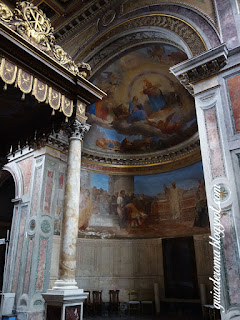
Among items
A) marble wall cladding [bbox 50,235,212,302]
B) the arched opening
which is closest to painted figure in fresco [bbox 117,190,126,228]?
marble wall cladding [bbox 50,235,212,302]

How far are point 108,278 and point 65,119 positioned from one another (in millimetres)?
8967

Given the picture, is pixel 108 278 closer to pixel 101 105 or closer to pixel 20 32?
pixel 101 105

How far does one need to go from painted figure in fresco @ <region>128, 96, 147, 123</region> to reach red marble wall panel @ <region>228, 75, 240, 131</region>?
24.0 feet

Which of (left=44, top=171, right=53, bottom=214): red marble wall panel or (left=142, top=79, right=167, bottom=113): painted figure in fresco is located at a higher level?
(left=142, top=79, right=167, bottom=113): painted figure in fresco

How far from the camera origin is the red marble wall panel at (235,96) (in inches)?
258

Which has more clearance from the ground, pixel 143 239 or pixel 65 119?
pixel 65 119

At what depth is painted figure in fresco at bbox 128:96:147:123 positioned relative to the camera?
14008mm

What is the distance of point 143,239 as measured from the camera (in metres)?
13.5

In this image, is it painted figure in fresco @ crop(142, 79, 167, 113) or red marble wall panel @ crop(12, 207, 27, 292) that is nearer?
red marble wall panel @ crop(12, 207, 27, 292)

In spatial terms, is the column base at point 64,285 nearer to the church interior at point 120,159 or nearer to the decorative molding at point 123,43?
the church interior at point 120,159

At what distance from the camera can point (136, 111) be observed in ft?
46.5

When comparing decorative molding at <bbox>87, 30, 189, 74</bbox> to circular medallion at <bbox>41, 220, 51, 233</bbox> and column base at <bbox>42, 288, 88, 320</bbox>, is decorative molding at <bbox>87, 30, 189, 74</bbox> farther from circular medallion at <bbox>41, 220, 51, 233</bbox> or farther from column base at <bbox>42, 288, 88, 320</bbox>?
column base at <bbox>42, 288, 88, 320</bbox>

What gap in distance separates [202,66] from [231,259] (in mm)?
4684

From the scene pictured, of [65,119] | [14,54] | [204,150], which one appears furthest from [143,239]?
[14,54]
